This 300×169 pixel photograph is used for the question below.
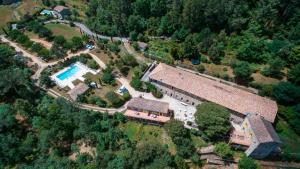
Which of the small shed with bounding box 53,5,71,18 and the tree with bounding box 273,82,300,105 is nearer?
the tree with bounding box 273,82,300,105

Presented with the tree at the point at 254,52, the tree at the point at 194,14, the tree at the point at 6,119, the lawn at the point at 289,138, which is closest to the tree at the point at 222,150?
the lawn at the point at 289,138

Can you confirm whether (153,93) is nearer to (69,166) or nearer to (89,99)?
(89,99)

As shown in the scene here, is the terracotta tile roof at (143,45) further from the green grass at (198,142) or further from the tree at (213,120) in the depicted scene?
the green grass at (198,142)

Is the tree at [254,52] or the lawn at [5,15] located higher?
the tree at [254,52]

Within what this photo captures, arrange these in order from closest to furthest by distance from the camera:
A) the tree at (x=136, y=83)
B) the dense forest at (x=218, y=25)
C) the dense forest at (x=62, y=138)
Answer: the dense forest at (x=62, y=138), the tree at (x=136, y=83), the dense forest at (x=218, y=25)

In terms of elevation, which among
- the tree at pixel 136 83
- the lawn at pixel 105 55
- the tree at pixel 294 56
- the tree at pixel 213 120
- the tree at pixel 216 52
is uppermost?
the tree at pixel 294 56

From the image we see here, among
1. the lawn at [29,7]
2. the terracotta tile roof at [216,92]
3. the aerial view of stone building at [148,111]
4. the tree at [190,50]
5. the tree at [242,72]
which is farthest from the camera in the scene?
the lawn at [29,7]

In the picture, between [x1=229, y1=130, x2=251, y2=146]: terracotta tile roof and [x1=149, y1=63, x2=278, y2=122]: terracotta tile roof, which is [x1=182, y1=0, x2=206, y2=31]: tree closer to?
[x1=149, y1=63, x2=278, y2=122]: terracotta tile roof

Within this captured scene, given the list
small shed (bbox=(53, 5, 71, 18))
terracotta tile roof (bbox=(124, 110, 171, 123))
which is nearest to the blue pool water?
terracotta tile roof (bbox=(124, 110, 171, 123))
